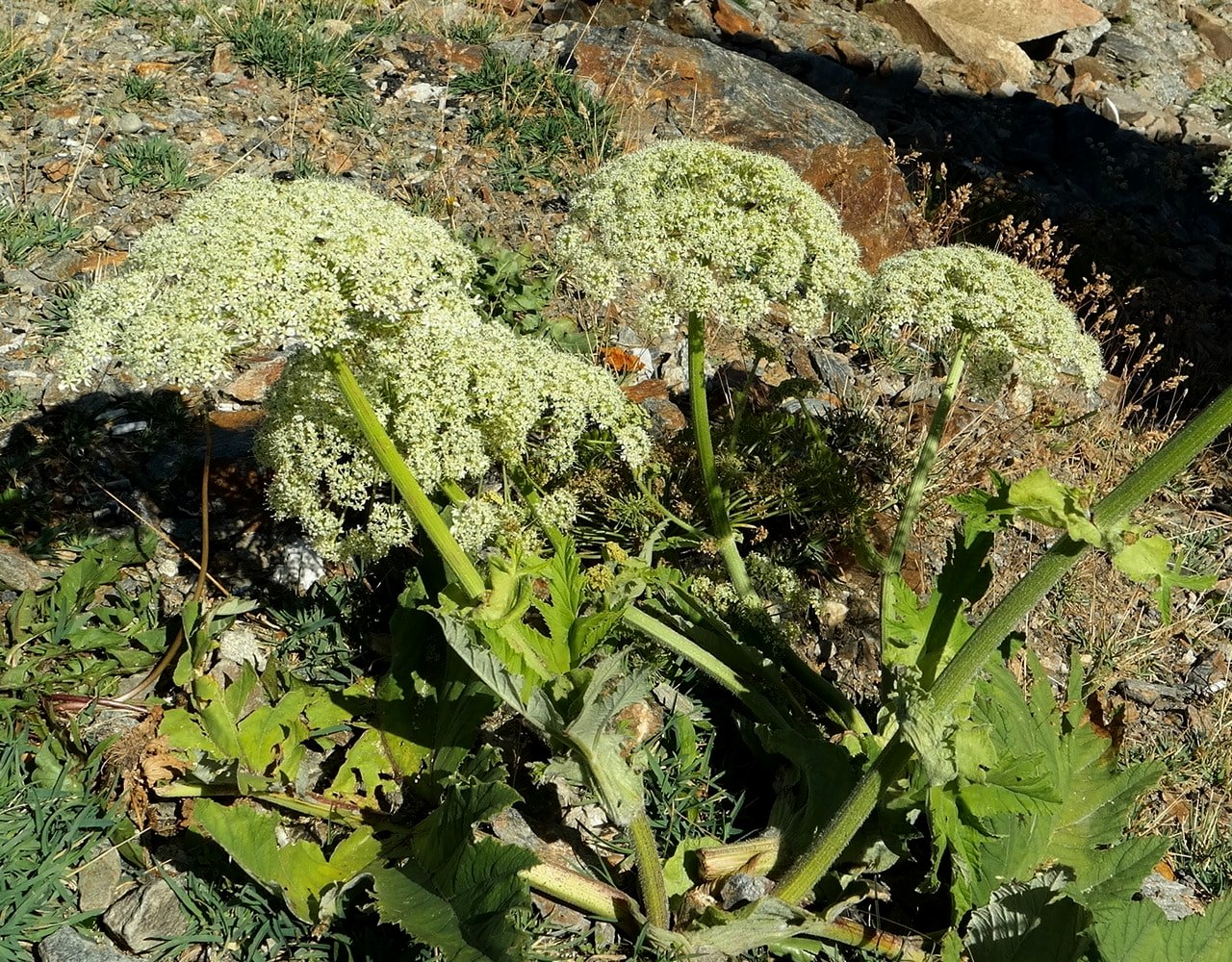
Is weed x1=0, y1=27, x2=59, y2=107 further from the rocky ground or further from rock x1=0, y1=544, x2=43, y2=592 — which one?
rock x1=0, y1=544, x2=43, y2=592

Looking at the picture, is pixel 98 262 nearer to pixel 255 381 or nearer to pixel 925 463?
pixel 255 381

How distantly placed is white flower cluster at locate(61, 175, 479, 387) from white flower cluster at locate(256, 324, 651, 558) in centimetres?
28

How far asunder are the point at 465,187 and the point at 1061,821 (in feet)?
18.0

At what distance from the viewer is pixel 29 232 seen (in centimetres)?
587

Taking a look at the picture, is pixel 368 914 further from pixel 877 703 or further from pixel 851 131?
pixel 851 131

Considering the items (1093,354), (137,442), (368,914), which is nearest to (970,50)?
(1093,354)

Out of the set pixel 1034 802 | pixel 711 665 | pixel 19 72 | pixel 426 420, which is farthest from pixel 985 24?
pixel 1034 802

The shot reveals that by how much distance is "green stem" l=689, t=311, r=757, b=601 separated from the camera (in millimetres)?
3701

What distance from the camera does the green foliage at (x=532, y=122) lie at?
731cm

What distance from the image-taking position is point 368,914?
3299 millimetres

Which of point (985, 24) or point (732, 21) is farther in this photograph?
point (985, 24)

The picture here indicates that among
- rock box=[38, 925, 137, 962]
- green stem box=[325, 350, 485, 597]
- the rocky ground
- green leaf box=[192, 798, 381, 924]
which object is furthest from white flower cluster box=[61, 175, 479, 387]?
the rocky ground

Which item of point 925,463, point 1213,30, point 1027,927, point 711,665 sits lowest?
point 711,665

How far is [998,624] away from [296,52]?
7322 mm
